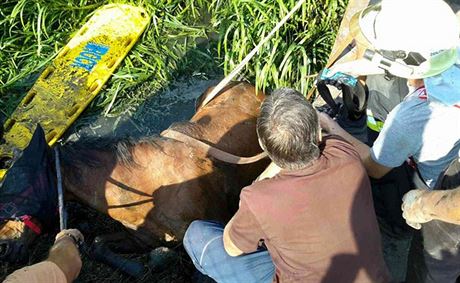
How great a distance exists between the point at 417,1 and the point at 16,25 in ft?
11.4

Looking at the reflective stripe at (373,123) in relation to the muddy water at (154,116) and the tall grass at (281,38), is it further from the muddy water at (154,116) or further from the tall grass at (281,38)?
the muddy water at (154,116)

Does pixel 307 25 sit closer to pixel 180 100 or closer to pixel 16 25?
pixel 180 100

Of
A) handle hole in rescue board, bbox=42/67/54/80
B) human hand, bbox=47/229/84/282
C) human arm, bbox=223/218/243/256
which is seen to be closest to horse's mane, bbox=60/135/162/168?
human hand, bbox=47/229/84/282

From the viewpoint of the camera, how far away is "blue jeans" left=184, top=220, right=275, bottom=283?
304 centimetres

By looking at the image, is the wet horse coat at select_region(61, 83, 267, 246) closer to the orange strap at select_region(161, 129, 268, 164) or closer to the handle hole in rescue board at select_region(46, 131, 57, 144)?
the orange strap at select_region(161, 129, 268, 164)

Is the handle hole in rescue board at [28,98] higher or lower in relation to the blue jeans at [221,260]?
higher

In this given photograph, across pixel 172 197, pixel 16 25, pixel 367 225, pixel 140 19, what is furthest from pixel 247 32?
pixel 367 225

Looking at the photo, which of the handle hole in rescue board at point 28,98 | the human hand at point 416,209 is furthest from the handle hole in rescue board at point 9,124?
the human hand at point 416,209

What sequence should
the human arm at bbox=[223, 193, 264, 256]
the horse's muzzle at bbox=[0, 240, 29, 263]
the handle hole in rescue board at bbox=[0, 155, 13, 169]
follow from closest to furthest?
the human arm at bbox=[223, 193, 264, 256] → the horse's muzzle at bbox=[0, 240, 29, 263] → the handle hole in rescue board at bbox=[0, 155, 13, 169]

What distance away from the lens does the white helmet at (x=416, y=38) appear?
285 cm

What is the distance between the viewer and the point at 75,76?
15.8ft

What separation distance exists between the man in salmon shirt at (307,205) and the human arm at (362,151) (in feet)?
1.40

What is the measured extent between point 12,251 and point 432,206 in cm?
209

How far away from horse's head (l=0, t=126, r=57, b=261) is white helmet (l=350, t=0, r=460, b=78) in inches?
72.5
